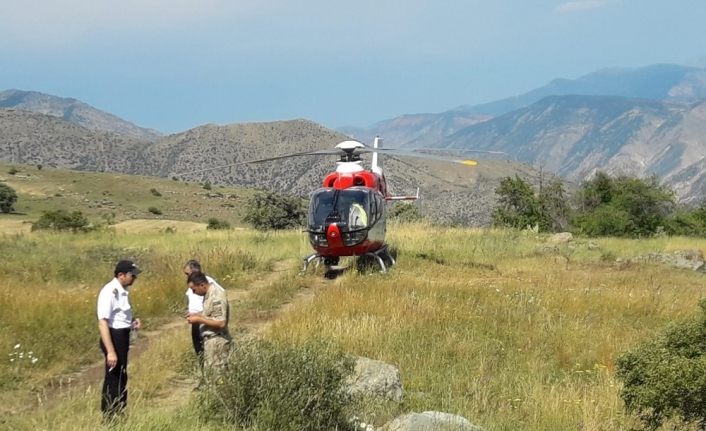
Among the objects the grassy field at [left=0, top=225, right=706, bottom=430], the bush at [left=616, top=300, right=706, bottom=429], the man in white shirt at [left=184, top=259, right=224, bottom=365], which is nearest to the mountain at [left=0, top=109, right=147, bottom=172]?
the grassy field at [left=0, top=225, right=706, bottom=430]

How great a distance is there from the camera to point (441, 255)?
2147 cm

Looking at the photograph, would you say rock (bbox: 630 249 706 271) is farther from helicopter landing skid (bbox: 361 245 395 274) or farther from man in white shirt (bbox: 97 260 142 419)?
man in white shirt (bbox: 97 260 142 419)

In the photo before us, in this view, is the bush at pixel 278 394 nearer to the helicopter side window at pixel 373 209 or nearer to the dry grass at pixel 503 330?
the dry grass at pixel 503 330

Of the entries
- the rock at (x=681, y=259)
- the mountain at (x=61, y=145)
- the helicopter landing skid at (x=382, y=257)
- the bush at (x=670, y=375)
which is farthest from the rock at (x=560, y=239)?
the mountain at (x=61, y=145)

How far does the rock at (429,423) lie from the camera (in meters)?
5.62

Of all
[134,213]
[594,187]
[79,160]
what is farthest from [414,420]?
[79,160]

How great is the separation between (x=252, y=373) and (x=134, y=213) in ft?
204

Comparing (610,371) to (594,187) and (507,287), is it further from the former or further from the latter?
(594,187)

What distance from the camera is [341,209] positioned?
15.8 m

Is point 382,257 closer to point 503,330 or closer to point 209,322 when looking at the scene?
point 503,330

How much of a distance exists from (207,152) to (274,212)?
3308 inches

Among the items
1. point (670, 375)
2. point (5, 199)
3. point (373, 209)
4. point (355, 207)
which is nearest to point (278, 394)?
point (670, 375)

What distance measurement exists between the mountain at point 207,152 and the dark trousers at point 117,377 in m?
95.2

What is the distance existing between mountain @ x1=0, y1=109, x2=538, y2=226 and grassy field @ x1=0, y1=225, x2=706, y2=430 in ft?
281
